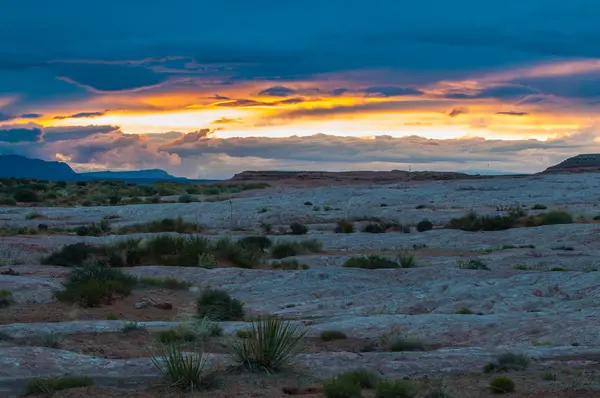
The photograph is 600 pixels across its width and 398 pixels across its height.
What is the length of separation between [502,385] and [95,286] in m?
10.7

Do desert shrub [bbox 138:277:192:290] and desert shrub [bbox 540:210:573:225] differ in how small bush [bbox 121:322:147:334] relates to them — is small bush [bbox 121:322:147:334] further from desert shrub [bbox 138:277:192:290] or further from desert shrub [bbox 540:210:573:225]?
desert shrub [bbox 540:210:573:225]

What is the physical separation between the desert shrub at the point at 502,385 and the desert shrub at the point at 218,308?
7.42 m

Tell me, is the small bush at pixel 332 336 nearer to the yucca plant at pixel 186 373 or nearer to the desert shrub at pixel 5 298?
the yucca plant at pixel 186 373

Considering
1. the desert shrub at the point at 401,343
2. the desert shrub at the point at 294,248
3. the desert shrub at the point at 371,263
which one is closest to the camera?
the desert shrub at the point at 401,343

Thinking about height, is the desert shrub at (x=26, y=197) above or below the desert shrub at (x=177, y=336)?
above

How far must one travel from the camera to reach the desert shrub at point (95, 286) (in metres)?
18.6

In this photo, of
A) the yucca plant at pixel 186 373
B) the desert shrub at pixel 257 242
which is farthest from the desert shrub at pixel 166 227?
the yucca plant at pixel 186 373

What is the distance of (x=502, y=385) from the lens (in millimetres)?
11320

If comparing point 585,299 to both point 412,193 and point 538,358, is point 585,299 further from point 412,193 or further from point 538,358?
point 412,193

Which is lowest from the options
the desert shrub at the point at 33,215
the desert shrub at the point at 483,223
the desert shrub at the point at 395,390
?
the desert shrub at the point at 395,390

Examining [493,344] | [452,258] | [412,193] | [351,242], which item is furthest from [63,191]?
[493,344]

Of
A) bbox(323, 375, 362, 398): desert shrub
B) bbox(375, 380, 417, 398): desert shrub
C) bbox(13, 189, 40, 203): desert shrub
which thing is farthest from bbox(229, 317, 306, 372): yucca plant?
bbox(13, 189, 40, 203): desert shrub

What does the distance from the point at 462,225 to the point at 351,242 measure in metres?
6.57

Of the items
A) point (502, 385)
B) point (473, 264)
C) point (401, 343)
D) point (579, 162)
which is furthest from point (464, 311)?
point (579, 162)
